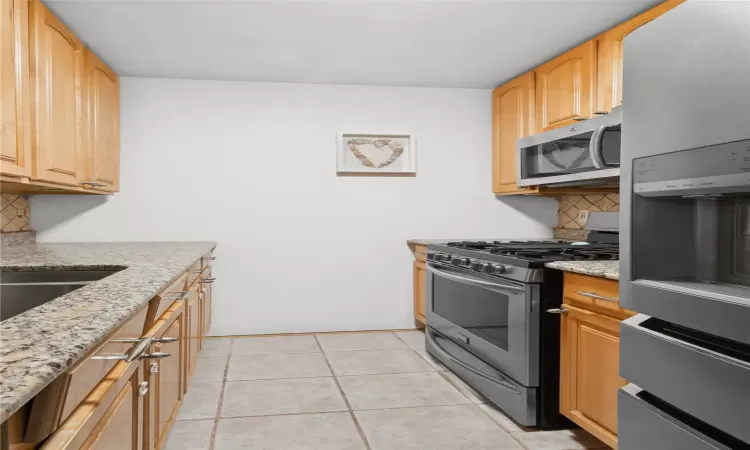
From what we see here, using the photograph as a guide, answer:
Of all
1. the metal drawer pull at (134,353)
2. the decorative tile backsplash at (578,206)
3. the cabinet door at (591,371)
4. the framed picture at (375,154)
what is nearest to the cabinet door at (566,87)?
the decorative tile backsplash at (578,206)

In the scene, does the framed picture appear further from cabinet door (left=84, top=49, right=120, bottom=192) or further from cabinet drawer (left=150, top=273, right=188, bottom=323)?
cabinet drawer (left=150, top=273, right=188, bottom=323)

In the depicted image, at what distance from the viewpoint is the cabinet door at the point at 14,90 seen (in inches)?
85.9

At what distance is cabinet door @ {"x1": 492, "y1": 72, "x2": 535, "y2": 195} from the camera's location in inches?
154

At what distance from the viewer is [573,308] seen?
226cm

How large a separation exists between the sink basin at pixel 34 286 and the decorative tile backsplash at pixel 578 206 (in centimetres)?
322

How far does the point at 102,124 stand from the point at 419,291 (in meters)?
2.59

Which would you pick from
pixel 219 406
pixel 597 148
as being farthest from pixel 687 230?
pixel 219 406

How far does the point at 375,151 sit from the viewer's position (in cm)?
439

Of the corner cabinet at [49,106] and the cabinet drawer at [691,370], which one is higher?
the corner cabinet at [49,106]

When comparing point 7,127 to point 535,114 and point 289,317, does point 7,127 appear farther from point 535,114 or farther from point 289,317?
point 535,114

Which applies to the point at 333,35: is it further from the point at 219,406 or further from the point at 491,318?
the point at 219,406

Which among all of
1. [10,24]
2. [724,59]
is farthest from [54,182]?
[724,59]

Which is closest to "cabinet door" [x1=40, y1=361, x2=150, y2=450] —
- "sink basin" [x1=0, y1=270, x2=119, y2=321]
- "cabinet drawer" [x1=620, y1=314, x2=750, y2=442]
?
"sink basin" [x1=0, y1=270, x2=119, y2=321]

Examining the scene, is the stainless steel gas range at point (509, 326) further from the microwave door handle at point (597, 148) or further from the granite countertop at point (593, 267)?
the microwave door handle at point (597, 148)
